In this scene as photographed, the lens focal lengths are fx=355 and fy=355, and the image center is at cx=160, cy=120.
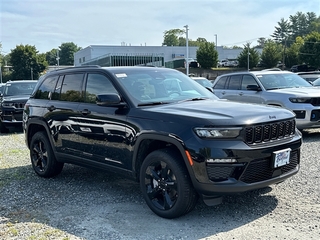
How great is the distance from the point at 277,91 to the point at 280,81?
83 cm

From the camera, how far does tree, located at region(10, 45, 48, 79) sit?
69438mm

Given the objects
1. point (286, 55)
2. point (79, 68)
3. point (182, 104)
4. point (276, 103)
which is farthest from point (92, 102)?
point (286, 55)

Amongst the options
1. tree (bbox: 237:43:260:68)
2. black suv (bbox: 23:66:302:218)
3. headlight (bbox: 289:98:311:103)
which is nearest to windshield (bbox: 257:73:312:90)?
headlight (bbox: 289:98:311:103)

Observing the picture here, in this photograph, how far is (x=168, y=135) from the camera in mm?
4016

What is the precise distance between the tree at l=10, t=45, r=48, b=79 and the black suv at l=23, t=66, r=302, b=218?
223 feet

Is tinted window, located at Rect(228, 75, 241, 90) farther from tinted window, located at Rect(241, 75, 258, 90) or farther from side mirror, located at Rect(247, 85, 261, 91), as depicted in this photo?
side mirror, located at Rect(247, 85, 261, 91)

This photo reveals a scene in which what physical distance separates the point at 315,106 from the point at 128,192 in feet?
17.3

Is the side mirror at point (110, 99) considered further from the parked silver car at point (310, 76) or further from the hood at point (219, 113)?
the parked silver car at point (310, 76)

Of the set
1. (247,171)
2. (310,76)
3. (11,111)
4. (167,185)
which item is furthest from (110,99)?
(310,76)

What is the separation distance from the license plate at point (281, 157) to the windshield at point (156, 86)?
149 centimetres

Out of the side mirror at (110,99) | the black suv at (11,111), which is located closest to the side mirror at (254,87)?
the side mirror at (110,99)

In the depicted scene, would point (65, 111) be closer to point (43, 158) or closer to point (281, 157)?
point (43, 158)

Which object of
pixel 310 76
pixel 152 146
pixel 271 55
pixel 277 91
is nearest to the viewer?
pixel 152 146

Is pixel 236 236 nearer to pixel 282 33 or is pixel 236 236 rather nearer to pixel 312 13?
pixel 282 33
